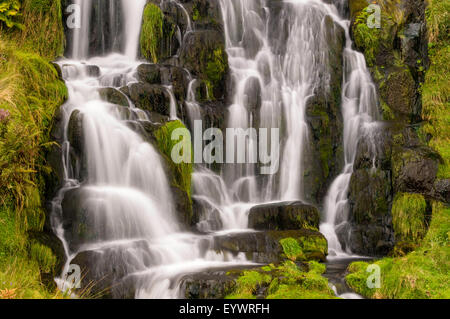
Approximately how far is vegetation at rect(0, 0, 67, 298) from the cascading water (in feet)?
1.77

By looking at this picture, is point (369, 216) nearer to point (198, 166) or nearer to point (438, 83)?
point (438, 83)

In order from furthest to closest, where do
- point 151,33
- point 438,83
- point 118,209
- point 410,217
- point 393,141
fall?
point 151,33 → point 438,83 → point 393,141 → point 410,217 → point 118,209

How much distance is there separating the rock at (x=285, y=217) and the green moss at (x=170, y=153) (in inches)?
72.3

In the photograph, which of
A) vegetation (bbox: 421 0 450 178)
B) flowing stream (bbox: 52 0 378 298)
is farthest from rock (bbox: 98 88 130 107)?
vegetation (bbox: 421 0 450 178)

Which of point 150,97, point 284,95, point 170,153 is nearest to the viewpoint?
point 170,153

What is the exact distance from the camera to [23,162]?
8156 millimetres

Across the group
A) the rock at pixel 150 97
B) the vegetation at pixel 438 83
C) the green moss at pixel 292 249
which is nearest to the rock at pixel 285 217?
the green moss at pixel 292 249

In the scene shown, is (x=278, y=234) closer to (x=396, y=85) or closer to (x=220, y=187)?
(x=220, y=187)

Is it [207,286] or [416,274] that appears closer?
[416,274]

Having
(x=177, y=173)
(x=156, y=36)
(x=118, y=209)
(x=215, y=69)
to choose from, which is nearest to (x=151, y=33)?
(x=156, y=36)

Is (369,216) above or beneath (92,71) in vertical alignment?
beneath

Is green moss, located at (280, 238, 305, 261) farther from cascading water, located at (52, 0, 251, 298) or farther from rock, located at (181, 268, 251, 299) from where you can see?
rock, located at (181, 268, 251, 299)

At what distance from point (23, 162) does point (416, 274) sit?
6823mm

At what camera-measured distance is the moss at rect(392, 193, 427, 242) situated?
9.95m
